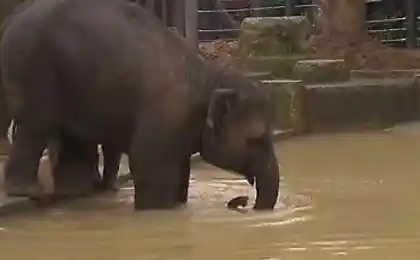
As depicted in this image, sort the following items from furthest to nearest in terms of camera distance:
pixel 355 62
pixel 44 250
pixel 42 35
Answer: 1. pixel 355 62
2. pixel 42 35
3. pixel 44 250

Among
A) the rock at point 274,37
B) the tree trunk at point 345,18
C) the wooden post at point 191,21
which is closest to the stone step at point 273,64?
the rock at point 274,37

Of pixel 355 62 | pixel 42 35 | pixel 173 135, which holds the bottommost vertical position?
pixel 355 62

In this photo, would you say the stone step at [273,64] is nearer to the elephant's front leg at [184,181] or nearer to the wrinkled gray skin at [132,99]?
the wrinkled gray skin at [132,99]

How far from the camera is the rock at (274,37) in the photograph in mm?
11875

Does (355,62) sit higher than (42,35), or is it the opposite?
(42,35)

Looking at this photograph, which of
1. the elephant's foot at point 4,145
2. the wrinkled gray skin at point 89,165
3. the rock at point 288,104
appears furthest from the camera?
the rock at point 288,104

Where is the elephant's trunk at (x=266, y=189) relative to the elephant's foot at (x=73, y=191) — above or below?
above

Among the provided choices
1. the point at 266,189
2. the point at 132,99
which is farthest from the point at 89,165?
the point at 266,189

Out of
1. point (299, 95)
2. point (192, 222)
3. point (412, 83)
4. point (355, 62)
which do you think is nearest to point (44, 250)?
point (192, 222)

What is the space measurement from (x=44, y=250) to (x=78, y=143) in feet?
4.56

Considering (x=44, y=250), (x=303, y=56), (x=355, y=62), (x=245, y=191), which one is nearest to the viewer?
(x=44, y=250)

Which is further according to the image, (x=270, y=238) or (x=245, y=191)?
(x=245, y=191)

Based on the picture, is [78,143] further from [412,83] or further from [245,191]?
[412,83]

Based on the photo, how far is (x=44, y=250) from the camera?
14.6 feet
